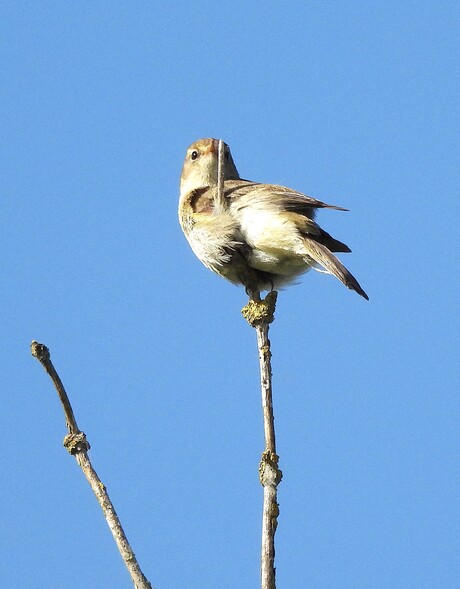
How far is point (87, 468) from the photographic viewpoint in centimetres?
342

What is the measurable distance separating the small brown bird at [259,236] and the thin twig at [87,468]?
2159mm

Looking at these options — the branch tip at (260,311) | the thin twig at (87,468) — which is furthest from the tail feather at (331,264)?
the thin twig at (87,468)

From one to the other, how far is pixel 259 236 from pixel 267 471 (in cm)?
211

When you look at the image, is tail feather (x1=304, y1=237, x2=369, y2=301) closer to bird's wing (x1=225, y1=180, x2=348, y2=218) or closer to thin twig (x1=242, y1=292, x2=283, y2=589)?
bird's wing (x1=225, y1=180, x2=348, y2=218)

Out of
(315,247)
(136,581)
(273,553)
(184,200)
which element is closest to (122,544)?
(136,581)

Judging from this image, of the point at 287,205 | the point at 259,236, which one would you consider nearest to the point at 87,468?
the point at 259,236

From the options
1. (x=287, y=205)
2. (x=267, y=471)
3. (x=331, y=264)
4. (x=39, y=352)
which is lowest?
(x=267, y=471)

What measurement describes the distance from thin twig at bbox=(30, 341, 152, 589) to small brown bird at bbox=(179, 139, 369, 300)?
85.0 inches

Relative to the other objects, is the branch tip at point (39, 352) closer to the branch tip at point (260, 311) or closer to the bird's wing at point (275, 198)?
the branch tip at point (260, 311)

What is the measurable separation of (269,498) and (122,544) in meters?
0.74

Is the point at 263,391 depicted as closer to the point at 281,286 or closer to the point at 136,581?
the point at 136,581

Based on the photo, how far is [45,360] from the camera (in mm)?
3359

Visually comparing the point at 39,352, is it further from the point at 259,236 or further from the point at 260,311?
the point at 259,236

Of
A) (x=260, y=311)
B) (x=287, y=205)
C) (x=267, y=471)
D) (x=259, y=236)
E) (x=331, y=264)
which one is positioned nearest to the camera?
(x=267, y=471)
